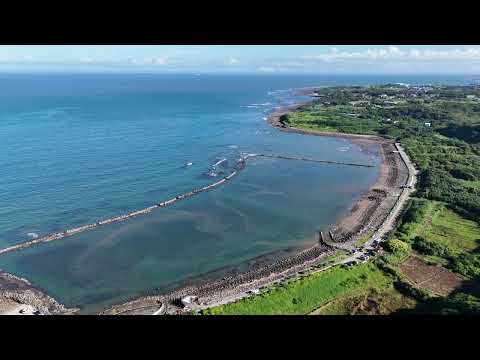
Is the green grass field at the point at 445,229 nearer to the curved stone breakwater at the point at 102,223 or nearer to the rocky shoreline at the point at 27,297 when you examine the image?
the curved stone breakwater at the point at 102,223

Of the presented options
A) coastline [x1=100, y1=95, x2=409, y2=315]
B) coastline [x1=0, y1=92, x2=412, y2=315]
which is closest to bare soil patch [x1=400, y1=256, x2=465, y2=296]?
coastline [x1=100, y1=95, x2=409, y2=315]

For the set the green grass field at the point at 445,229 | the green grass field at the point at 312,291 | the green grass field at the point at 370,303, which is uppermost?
the green grass field at the point at 445,229

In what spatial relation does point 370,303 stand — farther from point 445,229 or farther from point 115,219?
point 115,219

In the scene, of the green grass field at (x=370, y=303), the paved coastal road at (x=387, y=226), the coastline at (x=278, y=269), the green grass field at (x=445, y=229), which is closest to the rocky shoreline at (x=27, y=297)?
the coastline at (x=278, y=269)

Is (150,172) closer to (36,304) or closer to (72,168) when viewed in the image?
(72,168)

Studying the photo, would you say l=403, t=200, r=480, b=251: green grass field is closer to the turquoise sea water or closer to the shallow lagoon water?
the shallow lagoon water
